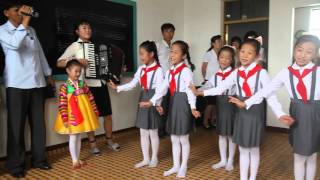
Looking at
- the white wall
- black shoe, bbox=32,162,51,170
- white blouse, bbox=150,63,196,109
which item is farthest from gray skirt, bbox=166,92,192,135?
the white wall

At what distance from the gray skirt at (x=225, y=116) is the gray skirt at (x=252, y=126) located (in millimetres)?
493

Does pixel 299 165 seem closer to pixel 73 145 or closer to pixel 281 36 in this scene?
pixel 73 145

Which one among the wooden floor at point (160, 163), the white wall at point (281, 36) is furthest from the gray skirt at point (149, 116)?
the white wall at point (281, 36)

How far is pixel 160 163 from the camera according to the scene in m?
3.07

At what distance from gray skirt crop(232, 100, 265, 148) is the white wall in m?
2.24

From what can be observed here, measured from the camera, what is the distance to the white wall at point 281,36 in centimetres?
418

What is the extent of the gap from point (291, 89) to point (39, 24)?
2592 millimetres

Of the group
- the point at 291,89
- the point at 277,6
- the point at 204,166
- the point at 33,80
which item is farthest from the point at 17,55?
the point at 277,6

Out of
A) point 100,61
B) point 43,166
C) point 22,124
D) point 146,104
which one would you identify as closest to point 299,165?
point 146,104

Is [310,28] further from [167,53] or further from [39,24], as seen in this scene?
[39,24]

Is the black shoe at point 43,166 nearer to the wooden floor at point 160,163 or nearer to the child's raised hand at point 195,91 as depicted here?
the wooden floor at point 160,163

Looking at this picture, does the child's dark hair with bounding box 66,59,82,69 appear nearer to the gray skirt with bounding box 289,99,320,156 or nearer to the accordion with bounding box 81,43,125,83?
the accordion with bounding box 81,43,125,83

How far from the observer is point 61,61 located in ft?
10.4

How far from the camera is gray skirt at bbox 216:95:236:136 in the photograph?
9.14 ft
